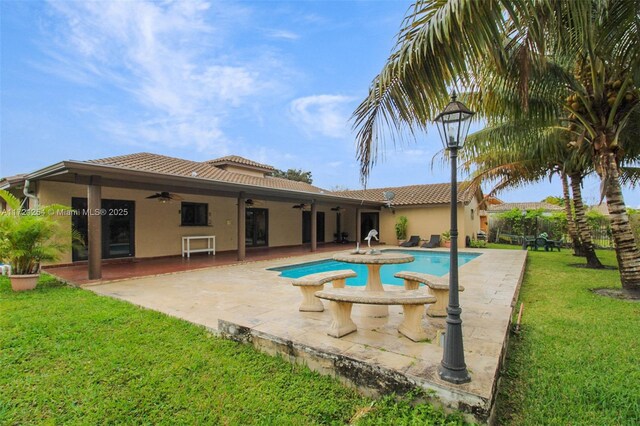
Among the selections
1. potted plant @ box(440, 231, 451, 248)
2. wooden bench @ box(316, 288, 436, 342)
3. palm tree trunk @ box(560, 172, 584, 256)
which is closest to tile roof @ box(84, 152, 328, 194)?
wooden bench @ box(316, 288, 436, 342)

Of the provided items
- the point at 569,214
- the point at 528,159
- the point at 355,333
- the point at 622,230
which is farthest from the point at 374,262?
the point at 569,214

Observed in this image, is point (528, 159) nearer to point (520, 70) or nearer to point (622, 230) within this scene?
point (622, 230)

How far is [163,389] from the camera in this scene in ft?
10.9

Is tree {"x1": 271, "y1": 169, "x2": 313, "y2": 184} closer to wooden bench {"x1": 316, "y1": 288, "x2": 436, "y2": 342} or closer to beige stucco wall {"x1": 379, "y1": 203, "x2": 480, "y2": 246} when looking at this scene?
beige stucco wall {"x1": 379, "y1": 203, "x2": 480, "y2": 246}

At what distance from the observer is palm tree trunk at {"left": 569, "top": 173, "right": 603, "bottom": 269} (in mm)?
11641

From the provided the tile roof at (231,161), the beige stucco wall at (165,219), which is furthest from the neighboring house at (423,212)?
the tile roof at (231,161)

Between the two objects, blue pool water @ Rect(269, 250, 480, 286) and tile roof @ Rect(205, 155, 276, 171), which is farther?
tile roof @ Rect(205, 155, 276, 171)

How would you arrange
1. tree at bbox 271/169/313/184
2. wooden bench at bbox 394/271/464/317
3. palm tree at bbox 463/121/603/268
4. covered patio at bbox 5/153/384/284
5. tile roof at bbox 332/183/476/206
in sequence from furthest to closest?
tree at bbox 271/169/313/184 → tile roof at bbox 332/183/476/206 → palm tree at bbox 463/121/603/268 → covered patio at bbox 5/153/384/284 → wooden bench at bbox 394/271/464/317

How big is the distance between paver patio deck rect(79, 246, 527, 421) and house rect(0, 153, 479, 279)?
2898 millimetres

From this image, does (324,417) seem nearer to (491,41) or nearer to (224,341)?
(224,341)

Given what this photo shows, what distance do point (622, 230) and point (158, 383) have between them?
30.6 feet

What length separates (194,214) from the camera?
14453 mm

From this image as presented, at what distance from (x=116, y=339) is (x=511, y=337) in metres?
5.79

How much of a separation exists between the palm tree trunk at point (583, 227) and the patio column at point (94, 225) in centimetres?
1597
